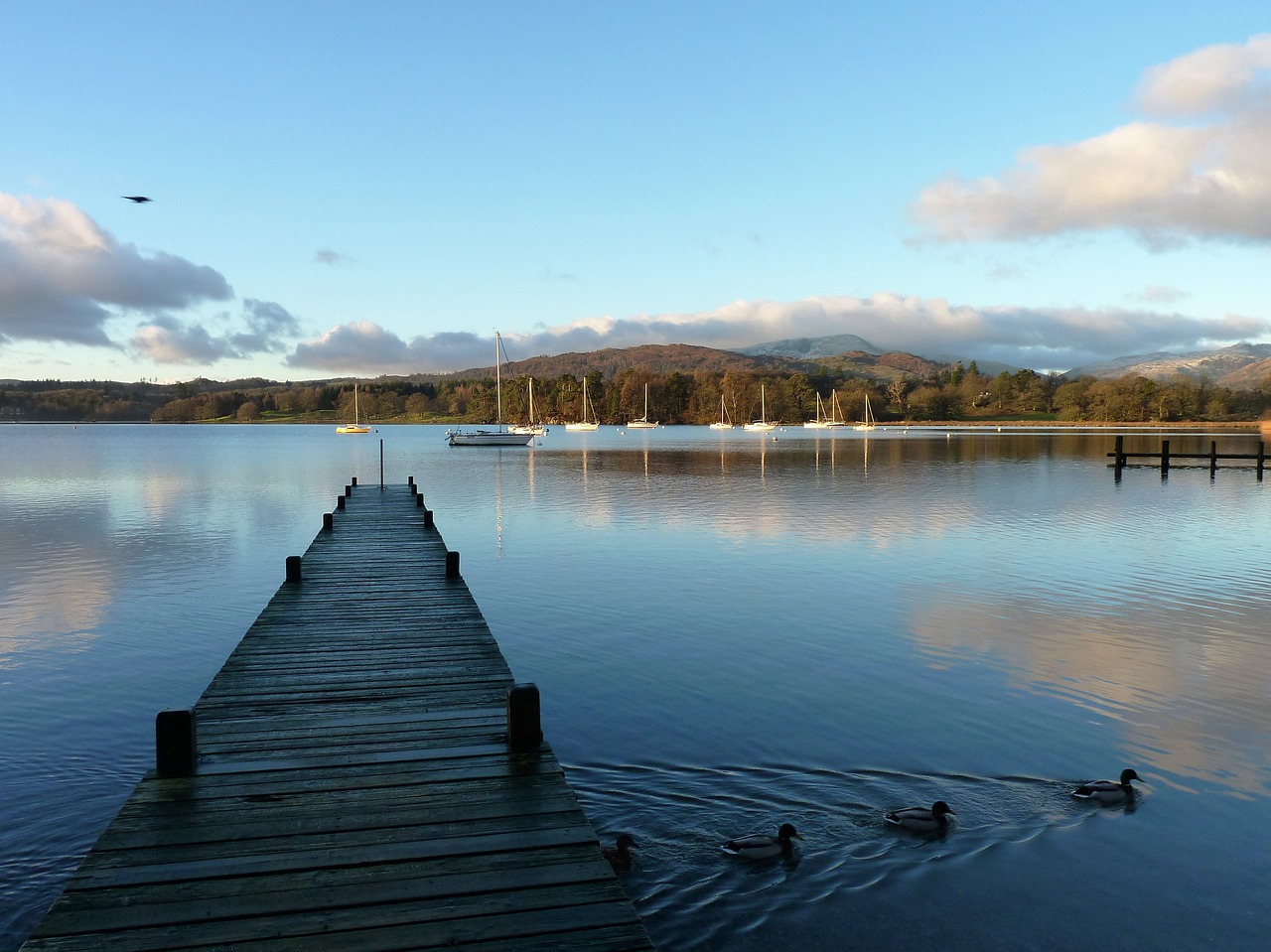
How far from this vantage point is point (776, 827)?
891cm

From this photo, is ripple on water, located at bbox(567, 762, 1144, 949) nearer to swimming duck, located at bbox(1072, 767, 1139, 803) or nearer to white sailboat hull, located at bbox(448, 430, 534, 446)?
swimming duck, located at bbox(1072, 767, 1139, 803)

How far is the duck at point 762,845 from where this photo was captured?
8195 millimetres

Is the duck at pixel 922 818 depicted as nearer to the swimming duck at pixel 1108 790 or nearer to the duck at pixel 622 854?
the swimming duck at pixel 1108 790

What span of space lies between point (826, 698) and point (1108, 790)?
4.33 metres

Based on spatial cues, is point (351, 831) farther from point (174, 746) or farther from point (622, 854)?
point (622, 854)

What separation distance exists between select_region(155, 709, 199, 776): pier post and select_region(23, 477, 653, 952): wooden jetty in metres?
0.01

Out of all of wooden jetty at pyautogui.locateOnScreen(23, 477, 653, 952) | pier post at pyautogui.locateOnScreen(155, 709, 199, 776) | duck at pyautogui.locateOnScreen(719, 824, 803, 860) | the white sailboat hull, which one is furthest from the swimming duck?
the white sailboat hull

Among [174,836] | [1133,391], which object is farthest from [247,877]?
[1133,391]

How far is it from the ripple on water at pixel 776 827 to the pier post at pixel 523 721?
1.58 meters

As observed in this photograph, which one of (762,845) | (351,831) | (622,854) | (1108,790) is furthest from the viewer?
(1108,790)

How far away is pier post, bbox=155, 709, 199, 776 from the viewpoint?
23.6 ft

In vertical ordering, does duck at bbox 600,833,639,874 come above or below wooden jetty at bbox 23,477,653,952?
below

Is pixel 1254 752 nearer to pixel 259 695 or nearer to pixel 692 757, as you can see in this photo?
pixel 692 757

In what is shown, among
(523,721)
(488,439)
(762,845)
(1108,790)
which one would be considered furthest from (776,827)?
(488,439)
